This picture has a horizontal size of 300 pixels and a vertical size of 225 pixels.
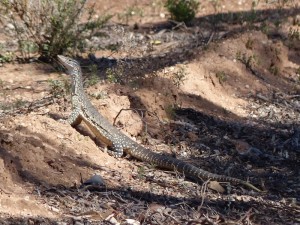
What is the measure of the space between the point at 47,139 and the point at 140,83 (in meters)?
2.53

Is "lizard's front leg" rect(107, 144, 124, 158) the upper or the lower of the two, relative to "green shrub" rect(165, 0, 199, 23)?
lower

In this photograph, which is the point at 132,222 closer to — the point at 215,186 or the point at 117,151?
the point at 215,186

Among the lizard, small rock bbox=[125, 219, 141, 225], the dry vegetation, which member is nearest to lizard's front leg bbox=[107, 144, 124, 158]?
the lizard

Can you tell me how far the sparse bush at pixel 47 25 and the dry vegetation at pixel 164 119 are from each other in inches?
2.5

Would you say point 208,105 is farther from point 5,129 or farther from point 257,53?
point 5,129

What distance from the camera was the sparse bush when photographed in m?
11.1

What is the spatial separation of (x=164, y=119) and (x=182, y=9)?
531cm

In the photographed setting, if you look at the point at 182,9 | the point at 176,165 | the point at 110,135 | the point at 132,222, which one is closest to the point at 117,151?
the point at 110,135

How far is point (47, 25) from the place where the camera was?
11414 mm

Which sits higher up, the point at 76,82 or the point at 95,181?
the point at 76,82

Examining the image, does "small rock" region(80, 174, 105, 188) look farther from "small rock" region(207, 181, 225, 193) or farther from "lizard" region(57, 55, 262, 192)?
"small rock" region(207, 181, 225, 193)

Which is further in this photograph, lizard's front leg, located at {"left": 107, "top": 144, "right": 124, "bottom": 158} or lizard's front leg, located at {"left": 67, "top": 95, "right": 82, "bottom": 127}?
lizard's front leg, located at {"left": 67, "top": 95, "right": 82, "bottom": 127}

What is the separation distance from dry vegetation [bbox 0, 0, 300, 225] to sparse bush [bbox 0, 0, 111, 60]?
64 millimetres

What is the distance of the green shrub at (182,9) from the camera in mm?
14071
